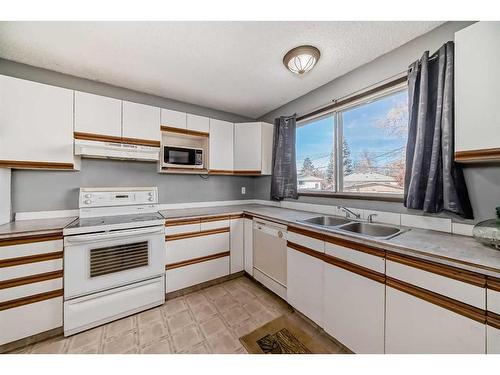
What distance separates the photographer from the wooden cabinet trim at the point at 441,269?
88 cm

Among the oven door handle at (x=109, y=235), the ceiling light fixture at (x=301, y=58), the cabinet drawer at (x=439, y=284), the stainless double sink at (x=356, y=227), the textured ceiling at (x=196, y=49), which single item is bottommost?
the cabinet drawer at (x=439, y=284)

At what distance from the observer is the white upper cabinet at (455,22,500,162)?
1040 millimetres

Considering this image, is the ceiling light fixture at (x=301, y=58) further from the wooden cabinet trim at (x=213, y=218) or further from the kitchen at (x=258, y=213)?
the wooden cabinet trim at (x=213, y=218)

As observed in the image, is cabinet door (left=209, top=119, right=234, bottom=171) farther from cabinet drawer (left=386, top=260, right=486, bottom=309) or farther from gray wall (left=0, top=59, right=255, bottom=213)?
cabinet drawer (left=386, top=260, right=486, bottom=309)

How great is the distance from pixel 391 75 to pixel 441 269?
1.63 m

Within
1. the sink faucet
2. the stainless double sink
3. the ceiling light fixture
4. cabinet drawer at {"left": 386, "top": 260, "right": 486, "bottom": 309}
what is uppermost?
the ceiling light fixture

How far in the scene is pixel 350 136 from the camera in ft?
6.93

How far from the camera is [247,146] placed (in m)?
2.92

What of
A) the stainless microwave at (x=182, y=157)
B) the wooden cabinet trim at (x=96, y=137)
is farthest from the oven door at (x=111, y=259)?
the wooden cabinet trim at (x=96, y=137)

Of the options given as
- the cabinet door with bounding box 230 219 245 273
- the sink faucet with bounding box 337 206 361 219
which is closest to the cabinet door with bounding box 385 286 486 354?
the sink faucet with bounding box 337 206 361 219

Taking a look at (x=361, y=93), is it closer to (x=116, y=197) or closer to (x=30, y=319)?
(x=116, y=197)

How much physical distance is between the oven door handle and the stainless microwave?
81cm

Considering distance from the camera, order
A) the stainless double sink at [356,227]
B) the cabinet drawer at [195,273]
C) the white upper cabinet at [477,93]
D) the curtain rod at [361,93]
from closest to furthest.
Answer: the white upper cabinet at [477,93], the stainless double sink at [356,227], the curtain rod at [361,93], the cabinet drawer at [195,273]
